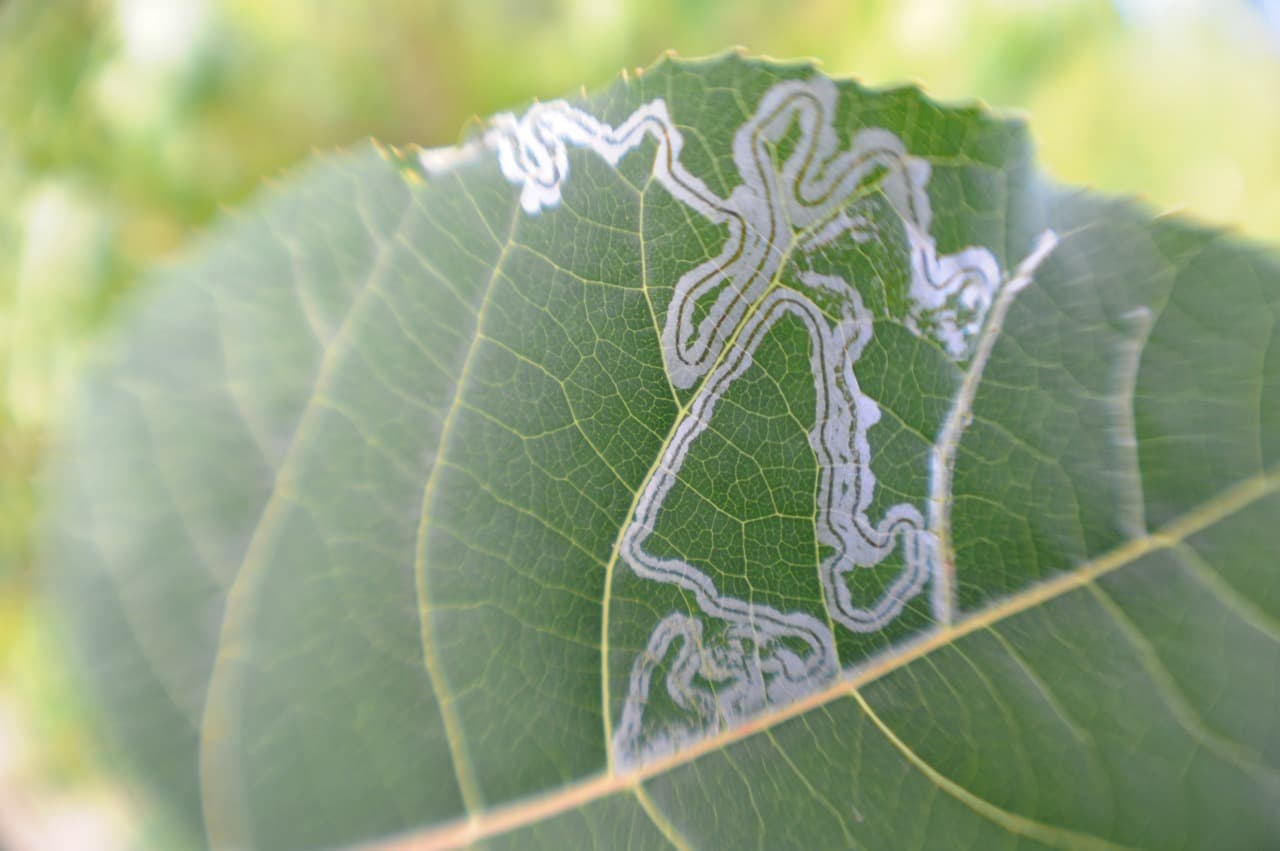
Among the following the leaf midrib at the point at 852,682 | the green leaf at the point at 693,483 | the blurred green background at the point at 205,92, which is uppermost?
the blurred green background at the point at 205,92

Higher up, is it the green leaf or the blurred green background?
the blurred green background

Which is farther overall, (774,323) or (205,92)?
(205,92)

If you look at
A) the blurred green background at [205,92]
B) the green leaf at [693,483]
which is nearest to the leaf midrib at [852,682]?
the green leaf at [693,483]

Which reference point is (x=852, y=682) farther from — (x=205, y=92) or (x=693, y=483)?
(x=205, y=92)

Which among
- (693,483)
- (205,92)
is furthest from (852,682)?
Answer: (205,92)

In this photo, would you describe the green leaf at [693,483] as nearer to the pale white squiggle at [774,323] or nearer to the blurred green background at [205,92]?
the pale white squiggle at [774,323]

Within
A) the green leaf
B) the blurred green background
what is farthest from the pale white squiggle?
the blurred green background

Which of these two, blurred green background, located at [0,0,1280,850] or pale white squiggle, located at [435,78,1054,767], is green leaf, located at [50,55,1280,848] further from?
blurred green background, located at [0,0,1280,850]

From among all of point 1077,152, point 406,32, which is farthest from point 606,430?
point 406,32
